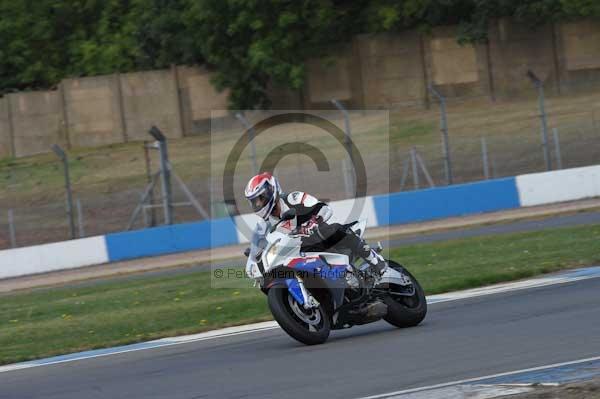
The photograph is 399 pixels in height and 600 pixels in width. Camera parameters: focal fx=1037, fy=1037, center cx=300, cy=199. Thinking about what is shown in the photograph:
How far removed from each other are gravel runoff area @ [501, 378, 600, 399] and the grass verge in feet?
19.8

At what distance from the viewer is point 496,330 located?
9203mm

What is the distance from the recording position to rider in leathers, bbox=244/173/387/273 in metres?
9.11

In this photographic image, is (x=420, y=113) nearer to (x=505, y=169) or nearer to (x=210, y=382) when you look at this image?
(x=505, y=169)

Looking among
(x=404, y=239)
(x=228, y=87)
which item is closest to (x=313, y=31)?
(x=228, y=87)

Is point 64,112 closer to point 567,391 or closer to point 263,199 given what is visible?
point 263,199

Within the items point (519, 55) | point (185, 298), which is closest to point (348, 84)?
point (519, 55)

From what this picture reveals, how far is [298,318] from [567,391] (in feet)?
10.6

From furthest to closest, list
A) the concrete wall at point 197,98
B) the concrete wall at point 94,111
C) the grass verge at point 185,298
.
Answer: the concrete wall at point 94,111, the concrete wall at point 197,98, the grass verge at point 185,298

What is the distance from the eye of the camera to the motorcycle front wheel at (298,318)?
8.96 meters

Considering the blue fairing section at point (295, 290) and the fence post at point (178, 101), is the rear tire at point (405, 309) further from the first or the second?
the fence post at point (178, 101)

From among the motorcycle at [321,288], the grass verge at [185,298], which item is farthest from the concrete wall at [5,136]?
the motorcycle at [321,288]

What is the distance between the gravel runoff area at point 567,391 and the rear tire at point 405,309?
3259 millimetres

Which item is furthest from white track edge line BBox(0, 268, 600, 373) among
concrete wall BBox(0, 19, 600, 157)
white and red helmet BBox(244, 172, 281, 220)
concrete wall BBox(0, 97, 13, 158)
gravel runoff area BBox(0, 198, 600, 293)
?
concrete wall BBox(0, 97, 13, 158)

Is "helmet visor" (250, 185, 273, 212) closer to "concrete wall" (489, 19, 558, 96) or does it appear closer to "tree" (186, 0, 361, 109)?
"tree" (186, 0, 361, 109)
